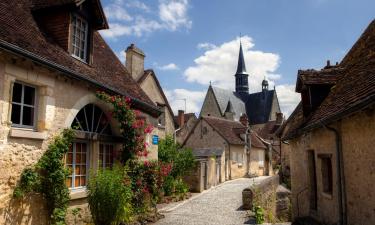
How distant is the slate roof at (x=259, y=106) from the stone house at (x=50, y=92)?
1900 inches

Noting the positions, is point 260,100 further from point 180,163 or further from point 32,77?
point 32,77

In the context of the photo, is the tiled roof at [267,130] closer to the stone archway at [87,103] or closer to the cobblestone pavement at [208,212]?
the cobblestone pavement at [208,212]

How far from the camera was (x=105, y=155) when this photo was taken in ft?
33.0

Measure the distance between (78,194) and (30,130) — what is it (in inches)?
82.3

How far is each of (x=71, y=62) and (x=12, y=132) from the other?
2.68 m

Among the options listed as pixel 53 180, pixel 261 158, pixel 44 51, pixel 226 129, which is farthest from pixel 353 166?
pixel 261 158

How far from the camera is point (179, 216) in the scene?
1135cm

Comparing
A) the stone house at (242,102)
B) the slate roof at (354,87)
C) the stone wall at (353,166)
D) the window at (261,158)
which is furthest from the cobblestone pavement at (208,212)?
the stone house at (242,102)

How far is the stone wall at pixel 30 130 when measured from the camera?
638cm

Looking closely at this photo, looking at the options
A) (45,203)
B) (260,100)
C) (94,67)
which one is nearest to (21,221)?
(45,203)

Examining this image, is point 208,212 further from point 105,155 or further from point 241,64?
point 241,64

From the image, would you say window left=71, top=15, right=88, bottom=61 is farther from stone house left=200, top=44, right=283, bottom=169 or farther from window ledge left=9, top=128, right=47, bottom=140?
stone house left=200, top=44, right=283, bottom=169

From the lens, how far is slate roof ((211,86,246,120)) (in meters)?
52.9

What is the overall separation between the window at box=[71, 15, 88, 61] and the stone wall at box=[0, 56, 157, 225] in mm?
1377
